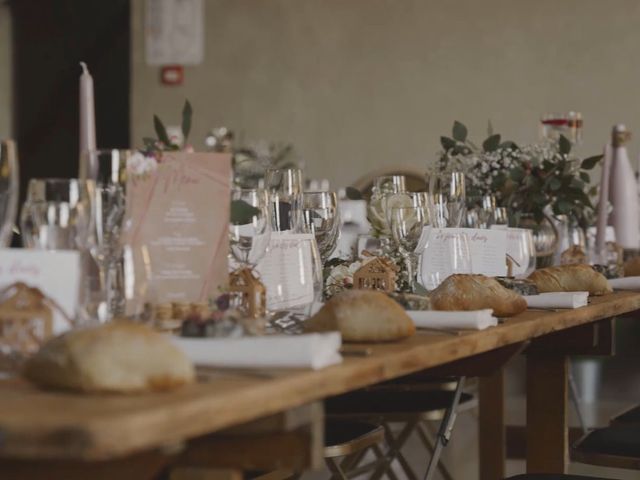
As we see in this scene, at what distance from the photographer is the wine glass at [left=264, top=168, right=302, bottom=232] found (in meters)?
1.96

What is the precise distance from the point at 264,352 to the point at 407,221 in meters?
0.96

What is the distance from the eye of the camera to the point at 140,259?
1.45 metres

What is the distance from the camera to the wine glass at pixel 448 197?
8.20ft

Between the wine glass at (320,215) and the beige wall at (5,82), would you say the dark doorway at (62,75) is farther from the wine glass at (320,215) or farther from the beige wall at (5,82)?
the wine glass at (320,215)

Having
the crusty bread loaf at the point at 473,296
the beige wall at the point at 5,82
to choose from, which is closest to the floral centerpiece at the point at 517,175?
the crusty bread loaf at the point at 473,296

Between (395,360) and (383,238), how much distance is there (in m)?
1.10

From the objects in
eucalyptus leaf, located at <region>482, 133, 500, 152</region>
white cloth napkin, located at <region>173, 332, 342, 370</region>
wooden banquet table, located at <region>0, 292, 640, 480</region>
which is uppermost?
eucalyptus leaf, located at <region>482, 133, 500, 152</region>

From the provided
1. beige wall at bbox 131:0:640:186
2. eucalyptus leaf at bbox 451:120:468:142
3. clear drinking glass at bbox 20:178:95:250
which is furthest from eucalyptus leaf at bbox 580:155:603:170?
beige wall at bbox 131:0:640:186

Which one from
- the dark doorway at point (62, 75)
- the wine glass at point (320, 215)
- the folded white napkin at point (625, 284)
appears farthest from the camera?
the dark doorway at point (62, 75)

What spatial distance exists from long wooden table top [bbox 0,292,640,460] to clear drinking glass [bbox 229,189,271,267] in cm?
32

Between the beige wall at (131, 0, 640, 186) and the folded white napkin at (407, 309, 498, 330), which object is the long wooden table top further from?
the beige wall at (131, 0, 640, 186)

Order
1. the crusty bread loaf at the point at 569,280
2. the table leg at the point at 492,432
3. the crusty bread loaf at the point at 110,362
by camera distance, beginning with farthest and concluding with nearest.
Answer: the table leg at the point at 492,432
the crusty bread loaf at the point at 569,280
the crusty bread loaf at the point at 110,362

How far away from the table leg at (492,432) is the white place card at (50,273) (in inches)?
99.2

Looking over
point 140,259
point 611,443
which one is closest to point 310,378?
point 140,259
